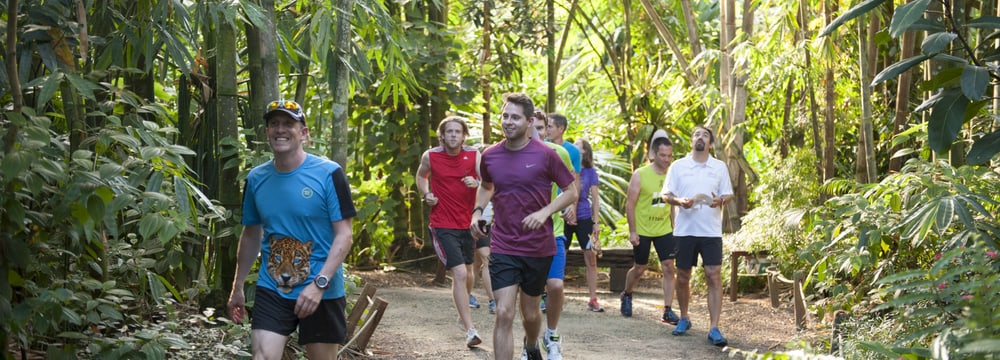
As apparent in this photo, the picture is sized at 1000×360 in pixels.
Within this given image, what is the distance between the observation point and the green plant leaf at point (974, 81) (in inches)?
206

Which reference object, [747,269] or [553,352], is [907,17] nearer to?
[553,352]

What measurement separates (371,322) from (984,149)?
4.46m

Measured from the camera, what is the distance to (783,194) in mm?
13133

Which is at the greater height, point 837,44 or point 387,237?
point 837,44

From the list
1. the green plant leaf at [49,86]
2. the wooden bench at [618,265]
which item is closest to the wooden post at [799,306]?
the wooden bench at [618,265]

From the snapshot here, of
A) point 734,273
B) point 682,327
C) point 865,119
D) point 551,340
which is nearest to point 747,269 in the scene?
point 734,273

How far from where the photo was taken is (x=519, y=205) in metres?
7.20

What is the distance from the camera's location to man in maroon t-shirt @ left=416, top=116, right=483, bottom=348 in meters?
9.78

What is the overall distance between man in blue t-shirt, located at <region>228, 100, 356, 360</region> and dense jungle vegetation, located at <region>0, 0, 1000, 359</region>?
1.48 ft

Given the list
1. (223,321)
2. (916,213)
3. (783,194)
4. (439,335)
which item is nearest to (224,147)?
(223,321)

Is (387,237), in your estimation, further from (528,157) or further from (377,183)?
(528,157)

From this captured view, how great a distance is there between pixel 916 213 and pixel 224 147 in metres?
4.12

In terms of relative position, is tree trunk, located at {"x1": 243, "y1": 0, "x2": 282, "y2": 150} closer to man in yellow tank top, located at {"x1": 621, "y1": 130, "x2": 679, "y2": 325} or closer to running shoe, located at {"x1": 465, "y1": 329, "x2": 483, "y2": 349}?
running shoe, located at {"x1": 465, "y1": 329, "x2": 483, "y2": 349}

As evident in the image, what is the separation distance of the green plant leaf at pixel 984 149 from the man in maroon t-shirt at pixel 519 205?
93.1 inches
